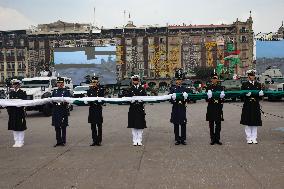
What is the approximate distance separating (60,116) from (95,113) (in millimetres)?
932

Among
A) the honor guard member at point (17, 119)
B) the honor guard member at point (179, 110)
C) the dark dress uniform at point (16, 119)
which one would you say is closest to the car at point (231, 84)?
the honor guard member at point (179, 110)

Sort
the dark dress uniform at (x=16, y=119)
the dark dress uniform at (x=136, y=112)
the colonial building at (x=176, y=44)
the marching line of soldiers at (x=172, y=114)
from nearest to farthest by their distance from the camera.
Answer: the marching line of soldiers at (x=172, y=114)
the dark dress uniform at (x=136, y=112)
the dark dress uniform at (x=16, y=119)
the colonial building at (x=176, y=44)

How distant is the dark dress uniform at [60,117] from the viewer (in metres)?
10.9

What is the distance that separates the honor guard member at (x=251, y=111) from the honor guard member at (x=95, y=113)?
3.69 metres

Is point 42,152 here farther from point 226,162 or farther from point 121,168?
point 226,162

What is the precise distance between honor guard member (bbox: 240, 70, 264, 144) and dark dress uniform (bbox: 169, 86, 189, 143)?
1506 millimetres

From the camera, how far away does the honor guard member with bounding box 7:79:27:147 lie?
10969 mm

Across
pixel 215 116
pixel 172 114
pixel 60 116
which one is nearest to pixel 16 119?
pixel 60 116

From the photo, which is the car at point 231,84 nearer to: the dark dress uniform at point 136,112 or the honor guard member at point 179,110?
the honor guard member at point 179,110

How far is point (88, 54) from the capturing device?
56.1m

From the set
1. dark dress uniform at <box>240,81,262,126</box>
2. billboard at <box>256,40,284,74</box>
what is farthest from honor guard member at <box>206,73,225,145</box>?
billboard at <box>256,40,284,74</box>

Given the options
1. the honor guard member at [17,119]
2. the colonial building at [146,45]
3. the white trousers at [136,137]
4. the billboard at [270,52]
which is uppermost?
the colonial building at [146,45]

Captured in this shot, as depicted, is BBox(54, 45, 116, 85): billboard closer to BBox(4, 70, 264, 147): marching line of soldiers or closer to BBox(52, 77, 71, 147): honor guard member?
BBox(52, 77, 71, 147): honor guard member

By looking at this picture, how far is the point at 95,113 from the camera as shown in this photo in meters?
11.0
